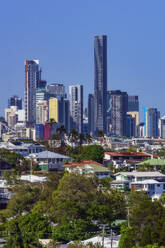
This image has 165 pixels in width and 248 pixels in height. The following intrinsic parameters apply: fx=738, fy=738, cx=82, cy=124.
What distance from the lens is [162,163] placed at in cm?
8044

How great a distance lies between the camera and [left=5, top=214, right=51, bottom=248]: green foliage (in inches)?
1348

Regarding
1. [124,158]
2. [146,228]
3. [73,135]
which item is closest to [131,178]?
[124,158]

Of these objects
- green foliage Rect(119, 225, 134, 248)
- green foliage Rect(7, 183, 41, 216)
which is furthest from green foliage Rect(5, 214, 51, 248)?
green foliage Rect(7, 183, 41, 216)

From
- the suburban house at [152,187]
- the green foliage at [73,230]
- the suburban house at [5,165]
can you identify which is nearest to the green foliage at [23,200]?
the green foliage at [73,230]

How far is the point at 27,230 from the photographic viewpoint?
117 feet

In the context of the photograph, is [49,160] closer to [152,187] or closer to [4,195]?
[152,187]

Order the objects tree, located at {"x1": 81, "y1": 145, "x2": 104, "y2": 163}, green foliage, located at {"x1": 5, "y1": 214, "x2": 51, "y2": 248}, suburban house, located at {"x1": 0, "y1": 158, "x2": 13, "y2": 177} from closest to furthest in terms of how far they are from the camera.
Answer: green foliage, located at {"x1": 5, "y1": 214, "x2": 51, "y2": 248} → suburban house, located at {"x1": 0, "y1": 158, "x2": 13, "y2": 177} → tree, located at {"x1": 81, "y1": 145, "x2": 104, "y2": 163}

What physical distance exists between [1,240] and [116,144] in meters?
127

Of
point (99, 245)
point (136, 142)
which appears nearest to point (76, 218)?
point (99, 245)

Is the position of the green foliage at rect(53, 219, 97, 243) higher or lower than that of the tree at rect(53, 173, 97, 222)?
lower

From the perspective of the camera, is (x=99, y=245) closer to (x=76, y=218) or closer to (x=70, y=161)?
(x=76, y=218)

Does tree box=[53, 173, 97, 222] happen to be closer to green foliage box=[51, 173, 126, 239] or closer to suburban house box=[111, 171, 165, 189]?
green foliage box=[51, 173, 126, 239]

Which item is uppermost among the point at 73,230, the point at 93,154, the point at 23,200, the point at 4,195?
the point at 93,154

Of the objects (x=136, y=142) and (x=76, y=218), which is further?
(x=136, y=142)
